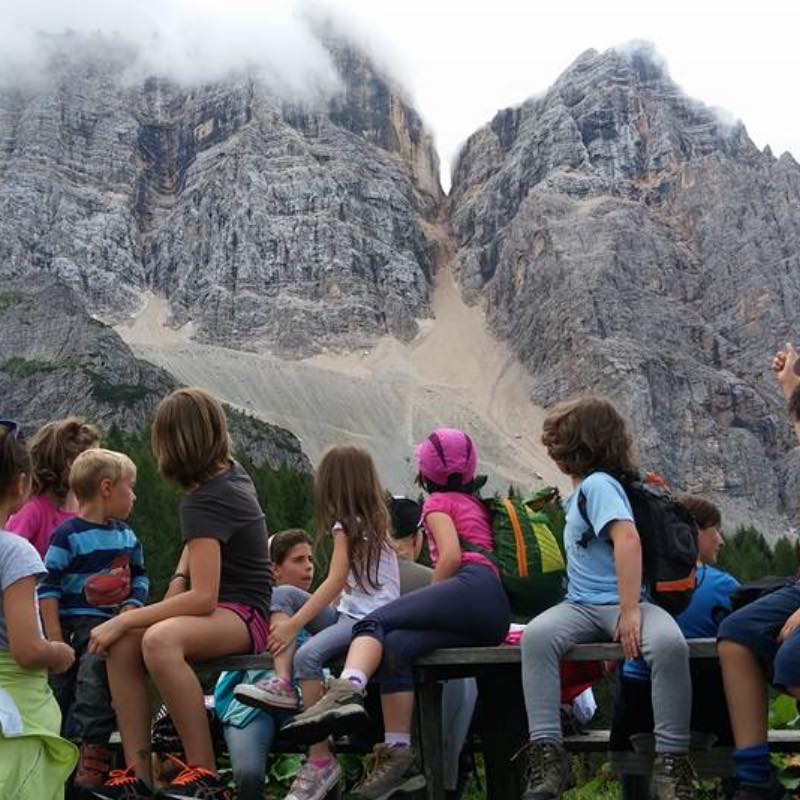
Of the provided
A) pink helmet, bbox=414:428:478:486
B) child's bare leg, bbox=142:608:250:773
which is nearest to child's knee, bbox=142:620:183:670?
child's bare leg, bbox=142:608:250:773

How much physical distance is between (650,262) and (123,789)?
132 metres

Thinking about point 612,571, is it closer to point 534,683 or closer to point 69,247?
point 534,683

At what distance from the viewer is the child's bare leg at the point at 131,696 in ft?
17.3

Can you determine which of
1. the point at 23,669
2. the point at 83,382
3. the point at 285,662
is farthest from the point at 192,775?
the point at 83,382

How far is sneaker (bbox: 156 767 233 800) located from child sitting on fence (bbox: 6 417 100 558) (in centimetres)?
219

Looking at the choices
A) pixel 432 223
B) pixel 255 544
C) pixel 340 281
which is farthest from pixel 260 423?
pixel 255 544

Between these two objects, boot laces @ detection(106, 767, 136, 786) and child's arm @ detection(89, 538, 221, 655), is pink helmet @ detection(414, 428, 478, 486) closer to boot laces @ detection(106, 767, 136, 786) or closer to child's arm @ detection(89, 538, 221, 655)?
child's arm @ detection(89, 538, 221, 655)

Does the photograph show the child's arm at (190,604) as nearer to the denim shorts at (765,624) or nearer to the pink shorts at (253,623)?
the pink shorts at (253,623)

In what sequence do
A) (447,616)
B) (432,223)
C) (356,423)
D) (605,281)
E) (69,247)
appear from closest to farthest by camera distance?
(447,616) < (356,423) < (605,281) < (69,247) < (432,223)

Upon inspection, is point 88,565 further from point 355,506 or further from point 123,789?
point 355,506

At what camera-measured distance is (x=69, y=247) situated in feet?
468

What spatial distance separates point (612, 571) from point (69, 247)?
14586cm

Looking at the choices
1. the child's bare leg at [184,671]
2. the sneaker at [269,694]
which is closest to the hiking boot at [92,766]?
the child's bare leg at [184,671]

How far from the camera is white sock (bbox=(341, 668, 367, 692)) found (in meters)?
4.99
